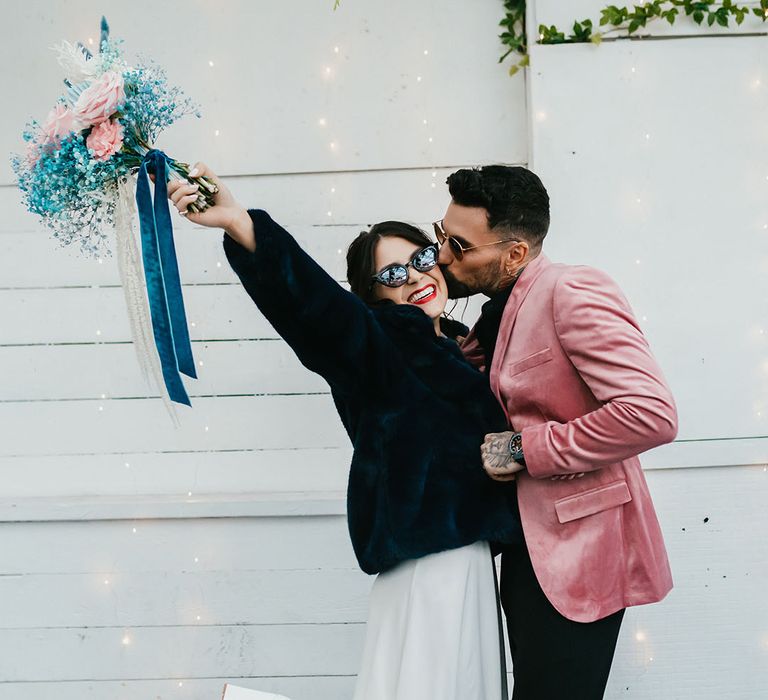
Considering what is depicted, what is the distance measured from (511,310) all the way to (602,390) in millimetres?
265

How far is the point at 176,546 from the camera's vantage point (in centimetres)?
259

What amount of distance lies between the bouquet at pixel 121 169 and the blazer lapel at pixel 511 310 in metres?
0.62

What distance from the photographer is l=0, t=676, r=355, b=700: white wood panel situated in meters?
2.60

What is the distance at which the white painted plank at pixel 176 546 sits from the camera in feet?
8.41

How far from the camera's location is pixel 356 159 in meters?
2.58

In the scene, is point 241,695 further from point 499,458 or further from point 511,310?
point 511,310

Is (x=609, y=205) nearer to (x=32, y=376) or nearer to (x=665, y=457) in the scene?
(x=665, y=457)

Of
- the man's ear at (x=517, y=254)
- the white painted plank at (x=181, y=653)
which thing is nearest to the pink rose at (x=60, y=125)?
the man's ear at (x=517, y=254)

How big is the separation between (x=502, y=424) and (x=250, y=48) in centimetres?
163

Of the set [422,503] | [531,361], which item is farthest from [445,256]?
[422,503]

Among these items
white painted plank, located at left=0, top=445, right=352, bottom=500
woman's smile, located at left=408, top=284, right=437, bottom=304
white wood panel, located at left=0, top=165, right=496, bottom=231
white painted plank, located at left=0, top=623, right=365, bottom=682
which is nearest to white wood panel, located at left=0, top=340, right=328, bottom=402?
white painted plank, located at left=0, top=445, right=352, bottom=500

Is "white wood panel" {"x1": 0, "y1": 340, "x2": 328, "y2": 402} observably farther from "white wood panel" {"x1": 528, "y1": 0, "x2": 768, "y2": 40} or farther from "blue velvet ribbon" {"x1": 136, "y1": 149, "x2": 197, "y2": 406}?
"white wood panel" {"x1": 528, "y1": 0, "x2": 768, "y2": 40}

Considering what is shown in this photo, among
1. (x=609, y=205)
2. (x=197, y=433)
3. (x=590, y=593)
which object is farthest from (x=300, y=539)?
(x=609, y=205)

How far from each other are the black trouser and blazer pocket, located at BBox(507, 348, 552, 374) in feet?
1.22
